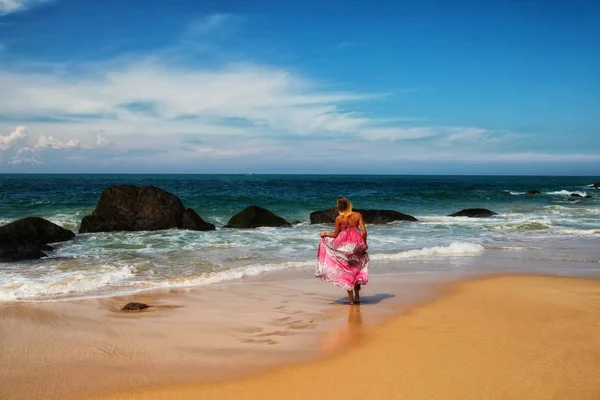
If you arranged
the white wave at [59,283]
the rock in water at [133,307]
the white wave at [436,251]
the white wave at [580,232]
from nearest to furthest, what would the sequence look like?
the rock in water at [133,307], the white wave at [59,283], the white wave at [436,251], the white wave at [580,232]

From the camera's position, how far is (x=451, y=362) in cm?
499

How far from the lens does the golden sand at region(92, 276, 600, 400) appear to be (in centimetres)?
434

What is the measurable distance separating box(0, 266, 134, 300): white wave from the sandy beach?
103 centimetres

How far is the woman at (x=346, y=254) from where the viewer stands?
783 centimetres

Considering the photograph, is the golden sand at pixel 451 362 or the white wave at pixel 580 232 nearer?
the golden sand at pixel 451 362

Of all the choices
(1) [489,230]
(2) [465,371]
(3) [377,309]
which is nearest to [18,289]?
(3) [377,309]

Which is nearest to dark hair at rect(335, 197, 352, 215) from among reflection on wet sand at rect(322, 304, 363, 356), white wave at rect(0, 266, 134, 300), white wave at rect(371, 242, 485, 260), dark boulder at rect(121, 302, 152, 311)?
reflection on wet sand at rect(322, 304, 363, 356)

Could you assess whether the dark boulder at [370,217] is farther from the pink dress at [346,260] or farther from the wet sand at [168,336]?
the pink dress at [346,260]

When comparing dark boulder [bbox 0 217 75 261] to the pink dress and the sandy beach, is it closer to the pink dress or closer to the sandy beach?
the sandy beach

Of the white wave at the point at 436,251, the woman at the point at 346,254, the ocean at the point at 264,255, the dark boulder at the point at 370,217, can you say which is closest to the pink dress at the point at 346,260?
the woman at the point at 346,254

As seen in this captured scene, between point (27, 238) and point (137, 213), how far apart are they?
5083 mm

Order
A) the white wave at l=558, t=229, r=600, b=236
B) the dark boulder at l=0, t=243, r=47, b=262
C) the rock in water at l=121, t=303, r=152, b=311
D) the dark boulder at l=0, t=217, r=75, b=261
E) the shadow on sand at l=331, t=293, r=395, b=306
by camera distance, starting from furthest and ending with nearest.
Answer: the white wave at l=558, t=229, r=600, b=236, the dark boulder at l=0, t=217, r=75, b=261, the dark boulder at l=0, t=243, r=47, b=262, the shadow on sand at l=331, t=293, r=395, b=306, the rock in water at l=121, t=303, r=152, b=311

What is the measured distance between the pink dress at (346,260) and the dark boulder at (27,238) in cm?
915

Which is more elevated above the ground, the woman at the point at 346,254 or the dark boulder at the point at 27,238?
the woman at the point at 346,254
